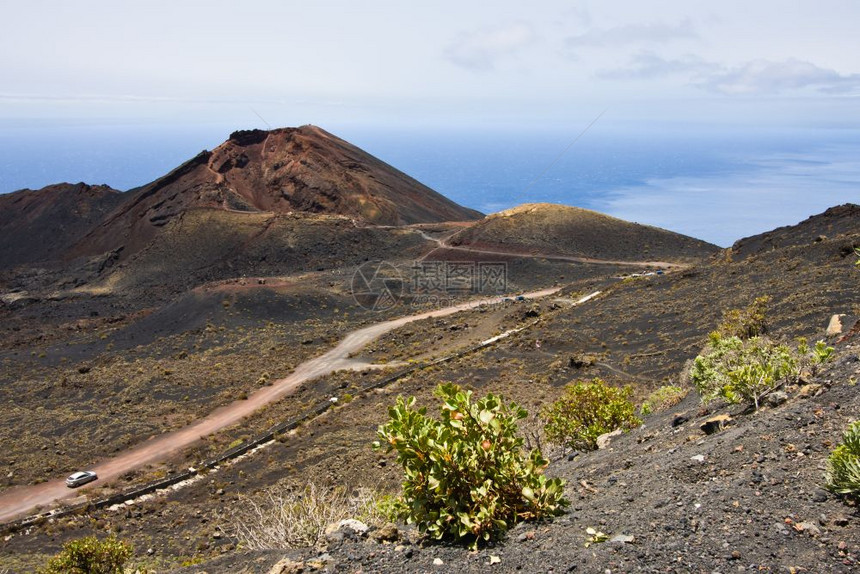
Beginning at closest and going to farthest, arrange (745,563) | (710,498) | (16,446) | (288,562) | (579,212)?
(745,563)
(710,498)
(288,562)
(16,446)
(579,212)

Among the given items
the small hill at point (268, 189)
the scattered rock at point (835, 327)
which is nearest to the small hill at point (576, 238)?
the small hill at point (268, 189)

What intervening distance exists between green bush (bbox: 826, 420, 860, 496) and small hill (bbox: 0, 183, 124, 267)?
74614mm

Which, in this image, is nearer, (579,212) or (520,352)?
(520,352)

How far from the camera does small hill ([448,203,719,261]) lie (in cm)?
5462

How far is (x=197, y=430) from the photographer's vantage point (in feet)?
81.8

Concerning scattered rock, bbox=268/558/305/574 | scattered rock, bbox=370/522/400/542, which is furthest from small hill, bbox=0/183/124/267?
scattered rock, bbox=370/522/400/542

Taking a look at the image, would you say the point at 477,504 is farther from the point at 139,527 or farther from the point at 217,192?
the point at 217,192

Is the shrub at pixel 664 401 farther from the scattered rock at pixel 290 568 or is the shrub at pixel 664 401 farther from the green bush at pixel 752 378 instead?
the scattered rock at pixel 290 568

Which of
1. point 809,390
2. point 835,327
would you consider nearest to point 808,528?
point 809,390

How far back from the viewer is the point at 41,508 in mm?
18953

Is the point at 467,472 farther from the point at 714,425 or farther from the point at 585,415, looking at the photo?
the point at 585,415

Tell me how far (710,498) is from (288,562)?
4061mm

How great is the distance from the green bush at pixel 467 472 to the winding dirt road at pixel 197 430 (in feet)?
59.4

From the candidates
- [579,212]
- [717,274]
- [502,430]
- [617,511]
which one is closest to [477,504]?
[502,430]
